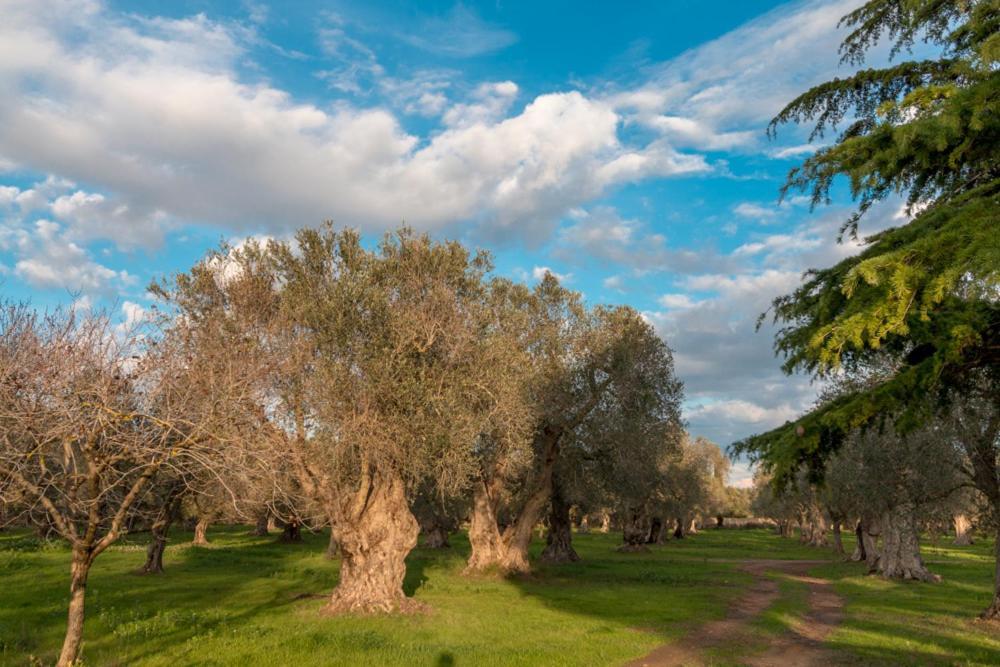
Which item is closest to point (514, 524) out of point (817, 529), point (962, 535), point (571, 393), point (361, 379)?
point (571, 393)

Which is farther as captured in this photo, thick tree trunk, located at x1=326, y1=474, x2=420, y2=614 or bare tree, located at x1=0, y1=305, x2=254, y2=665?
thick tree trunk, located at x1=326, y1=474, x2=420, y2=614

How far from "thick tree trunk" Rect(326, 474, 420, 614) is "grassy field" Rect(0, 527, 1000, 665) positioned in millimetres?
1304

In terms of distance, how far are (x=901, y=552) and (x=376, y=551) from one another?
3527 centimetres

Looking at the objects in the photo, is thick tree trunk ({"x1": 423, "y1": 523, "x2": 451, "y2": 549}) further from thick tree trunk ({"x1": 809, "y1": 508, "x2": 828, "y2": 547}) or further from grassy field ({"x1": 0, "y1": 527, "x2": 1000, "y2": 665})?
thick tree trunk ({"x1": 809, "y1": 508, "x2": 828, "y2": 547})

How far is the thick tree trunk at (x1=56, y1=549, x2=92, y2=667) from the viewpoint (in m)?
14.2

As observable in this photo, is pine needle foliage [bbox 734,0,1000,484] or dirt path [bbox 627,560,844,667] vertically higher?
pine needle foliage [bbox 734,0,1000,484]

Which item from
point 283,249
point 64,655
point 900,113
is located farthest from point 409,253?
point 900,113

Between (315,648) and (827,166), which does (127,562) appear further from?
(827,166)

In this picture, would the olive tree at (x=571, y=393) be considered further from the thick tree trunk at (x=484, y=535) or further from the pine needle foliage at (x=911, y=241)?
the pine needle foliage at (x=911, y=241)

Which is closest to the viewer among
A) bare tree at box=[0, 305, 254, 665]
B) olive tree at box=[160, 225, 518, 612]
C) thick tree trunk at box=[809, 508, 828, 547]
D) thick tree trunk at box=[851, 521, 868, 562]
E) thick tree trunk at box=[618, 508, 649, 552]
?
bare tree at box=[0, 305, 254, 665]

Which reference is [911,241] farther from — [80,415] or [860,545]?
[860,545]

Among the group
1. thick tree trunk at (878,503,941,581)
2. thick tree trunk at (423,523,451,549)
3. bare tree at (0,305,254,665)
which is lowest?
thick tree trunk at (423,523,451,549)

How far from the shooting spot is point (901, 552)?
42.4 metres

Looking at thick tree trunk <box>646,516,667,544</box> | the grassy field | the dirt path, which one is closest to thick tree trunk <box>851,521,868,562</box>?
the grassy field
